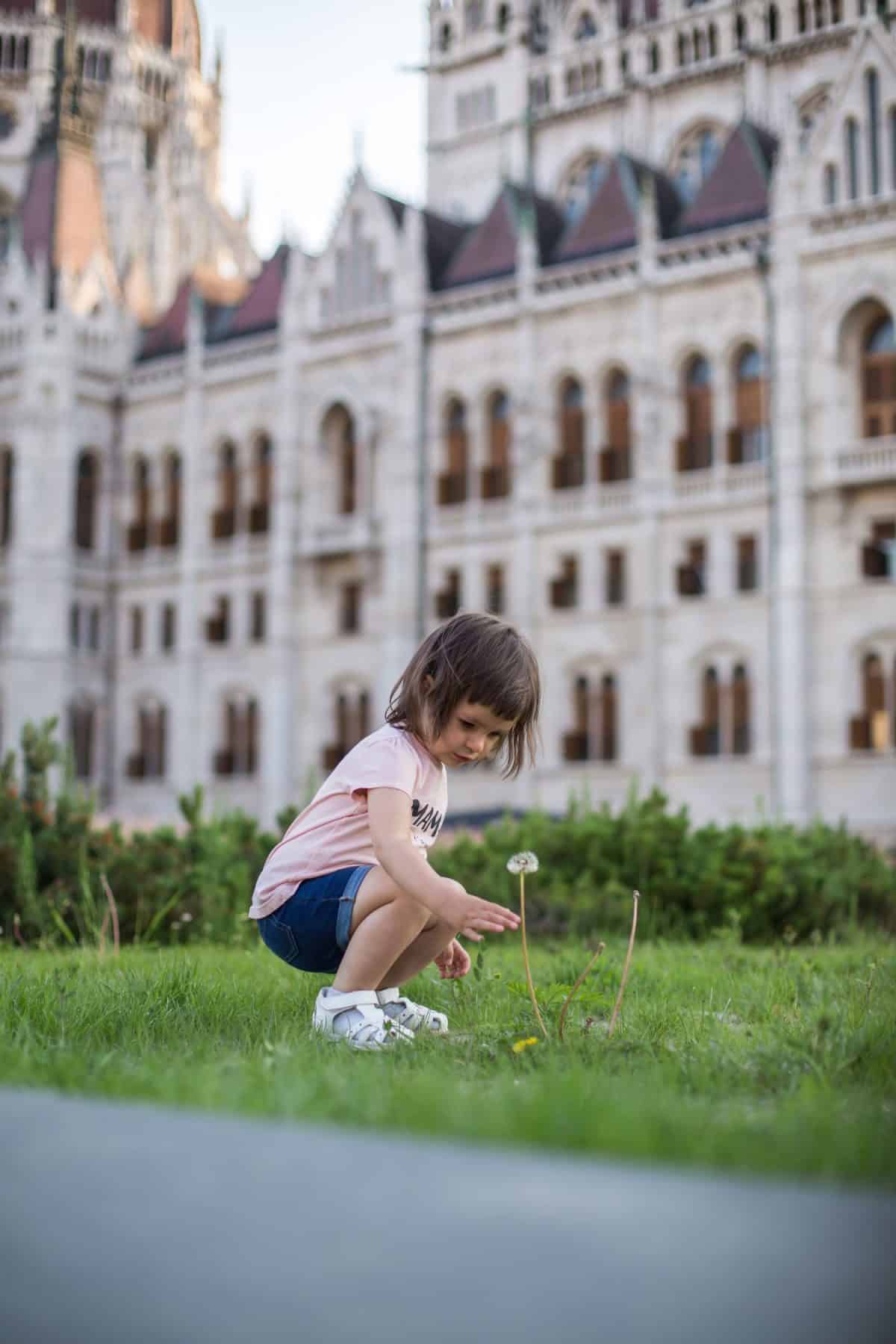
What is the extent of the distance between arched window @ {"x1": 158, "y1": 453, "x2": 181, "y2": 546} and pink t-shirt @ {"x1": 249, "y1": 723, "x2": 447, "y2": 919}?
116 ft

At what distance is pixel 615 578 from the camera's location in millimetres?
31688

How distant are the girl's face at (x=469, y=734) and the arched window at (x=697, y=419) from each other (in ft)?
89.6

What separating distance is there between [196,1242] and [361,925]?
259 centimetres

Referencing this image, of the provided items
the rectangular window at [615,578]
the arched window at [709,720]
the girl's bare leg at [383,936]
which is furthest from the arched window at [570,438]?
the girl's bare leg at [383,936]

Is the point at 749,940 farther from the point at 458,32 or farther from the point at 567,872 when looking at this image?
the point at 458,32

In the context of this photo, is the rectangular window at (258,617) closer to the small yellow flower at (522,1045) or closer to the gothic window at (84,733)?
the gothic window at (84,733)

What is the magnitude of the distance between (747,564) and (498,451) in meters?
6.61

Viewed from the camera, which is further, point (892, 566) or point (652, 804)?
point (892, 566)

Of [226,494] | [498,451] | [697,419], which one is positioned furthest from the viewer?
[226,494]

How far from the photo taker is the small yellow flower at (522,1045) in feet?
12.2

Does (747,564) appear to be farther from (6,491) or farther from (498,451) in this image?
(6,491)

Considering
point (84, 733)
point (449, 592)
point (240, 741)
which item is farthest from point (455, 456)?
point (84, 733)

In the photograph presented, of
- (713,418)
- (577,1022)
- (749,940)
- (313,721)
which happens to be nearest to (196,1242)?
(577,1022)

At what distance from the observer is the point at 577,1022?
14.8ft
